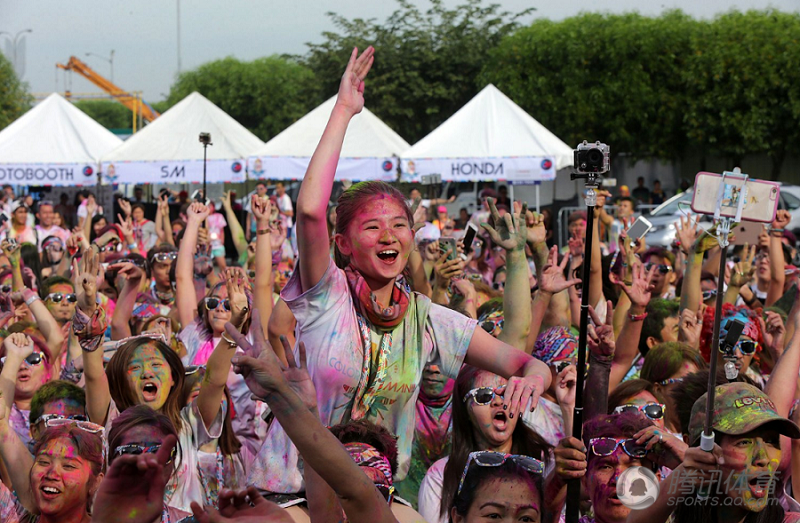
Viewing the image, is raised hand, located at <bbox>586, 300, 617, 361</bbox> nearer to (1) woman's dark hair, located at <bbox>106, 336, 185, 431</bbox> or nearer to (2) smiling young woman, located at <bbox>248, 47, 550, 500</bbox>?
(2) smiling young woman, located at <bbox>248, 47, 550, 500</bbox>

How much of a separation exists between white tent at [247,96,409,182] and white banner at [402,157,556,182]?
0.45 metres

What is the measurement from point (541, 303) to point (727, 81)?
2829cm

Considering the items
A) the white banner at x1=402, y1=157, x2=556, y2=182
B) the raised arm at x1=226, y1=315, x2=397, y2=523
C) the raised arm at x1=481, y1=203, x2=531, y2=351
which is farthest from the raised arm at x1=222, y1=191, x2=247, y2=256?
the raised arm at x1=226, y1=315, x2=397, y2=523

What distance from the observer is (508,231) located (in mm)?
3869

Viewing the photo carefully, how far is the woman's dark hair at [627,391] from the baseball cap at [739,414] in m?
0.95

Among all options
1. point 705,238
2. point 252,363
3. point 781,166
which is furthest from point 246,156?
point 781,166

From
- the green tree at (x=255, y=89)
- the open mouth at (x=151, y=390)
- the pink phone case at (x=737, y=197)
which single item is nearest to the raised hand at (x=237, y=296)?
the open mouth at (x=151, y=390)

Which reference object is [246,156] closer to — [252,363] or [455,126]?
[455,126]

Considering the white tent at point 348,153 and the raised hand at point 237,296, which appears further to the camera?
the white tent at point 348,153

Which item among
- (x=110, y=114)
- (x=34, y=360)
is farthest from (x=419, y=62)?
(x=110, y=114)

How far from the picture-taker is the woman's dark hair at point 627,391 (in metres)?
3.94

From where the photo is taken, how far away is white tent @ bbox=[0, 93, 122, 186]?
57.2 feet

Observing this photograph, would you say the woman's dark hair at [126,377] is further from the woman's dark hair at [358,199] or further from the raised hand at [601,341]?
the raised hand at [601,341]

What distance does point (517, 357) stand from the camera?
2.96 metres
